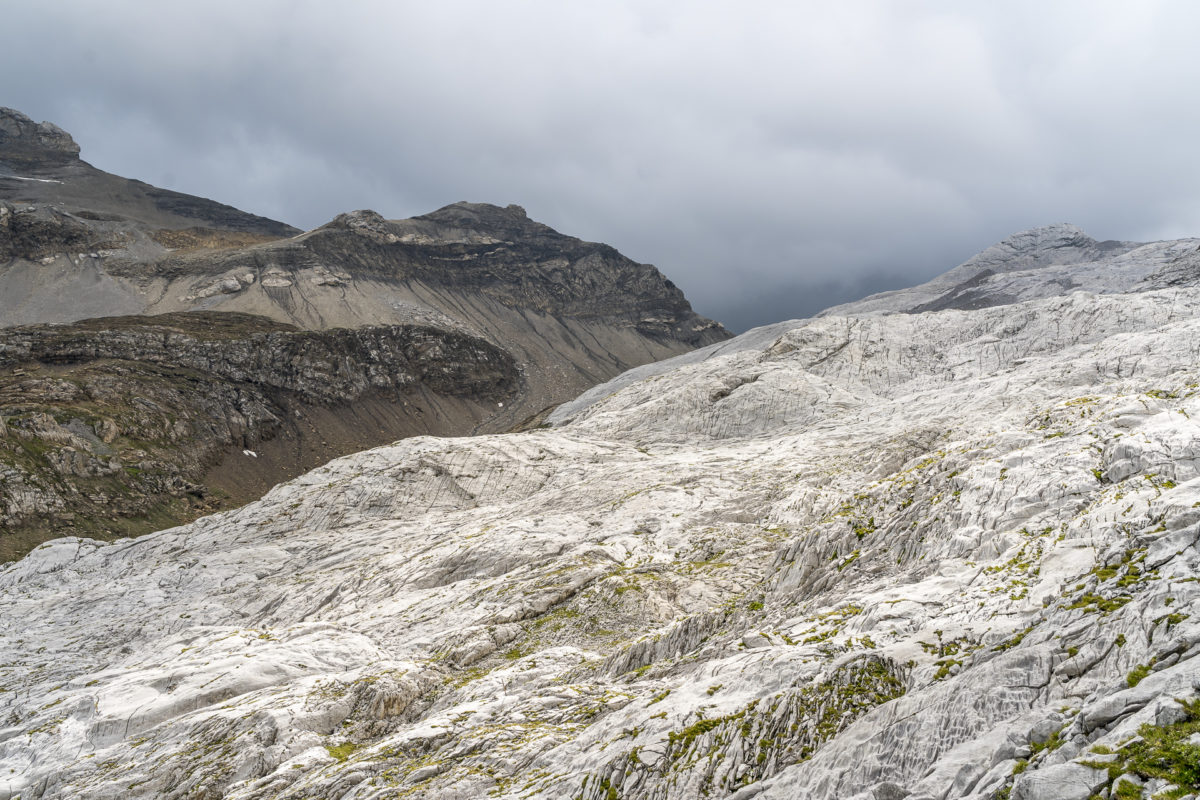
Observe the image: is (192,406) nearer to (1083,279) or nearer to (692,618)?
(692,618)

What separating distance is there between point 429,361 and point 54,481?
310ft

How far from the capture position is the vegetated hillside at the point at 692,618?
40.5 feet

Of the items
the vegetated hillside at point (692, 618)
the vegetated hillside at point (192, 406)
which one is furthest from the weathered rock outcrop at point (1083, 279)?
the vegetated hillside at point (192, 406)

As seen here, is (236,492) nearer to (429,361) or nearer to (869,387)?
(429,361)

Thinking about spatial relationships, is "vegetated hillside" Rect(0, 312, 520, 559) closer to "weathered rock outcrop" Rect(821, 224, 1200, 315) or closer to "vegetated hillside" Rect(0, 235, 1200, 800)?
"vegetated hillside" Rect(0, 235, 1200, 800)

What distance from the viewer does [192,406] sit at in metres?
128

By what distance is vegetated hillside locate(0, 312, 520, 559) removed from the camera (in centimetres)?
9838

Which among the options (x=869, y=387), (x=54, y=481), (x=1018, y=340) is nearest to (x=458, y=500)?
(x=869, y=387)

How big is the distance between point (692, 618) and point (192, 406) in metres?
132

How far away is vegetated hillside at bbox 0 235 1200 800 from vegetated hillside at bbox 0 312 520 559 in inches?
1903

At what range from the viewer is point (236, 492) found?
388 feet

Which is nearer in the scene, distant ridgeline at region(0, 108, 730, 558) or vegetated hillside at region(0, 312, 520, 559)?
vegetated hillside at region(0, 312, 520, 559)

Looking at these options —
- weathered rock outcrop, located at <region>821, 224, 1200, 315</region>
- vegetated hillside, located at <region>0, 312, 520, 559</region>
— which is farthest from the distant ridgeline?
weathered rock outcrop, located at <region>821, 224, 1200, 315</region>

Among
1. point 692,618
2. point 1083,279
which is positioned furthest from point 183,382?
point 1083,279
